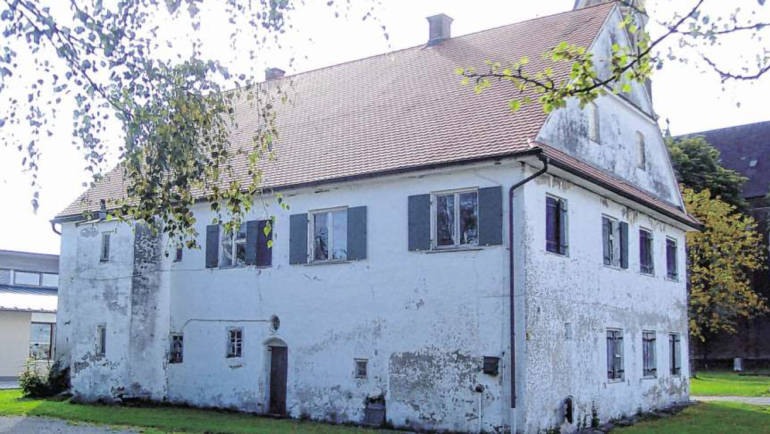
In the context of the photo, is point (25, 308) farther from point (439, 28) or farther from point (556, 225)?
point (556, 225)

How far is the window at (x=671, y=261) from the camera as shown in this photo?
23.5 meters

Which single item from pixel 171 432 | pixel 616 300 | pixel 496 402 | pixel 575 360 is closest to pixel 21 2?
pixel 171 432

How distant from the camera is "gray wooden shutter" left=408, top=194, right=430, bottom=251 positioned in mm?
16750

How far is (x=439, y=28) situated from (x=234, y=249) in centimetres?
859

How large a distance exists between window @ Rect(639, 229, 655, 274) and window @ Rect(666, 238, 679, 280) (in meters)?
1.55

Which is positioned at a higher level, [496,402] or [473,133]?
[473,133]

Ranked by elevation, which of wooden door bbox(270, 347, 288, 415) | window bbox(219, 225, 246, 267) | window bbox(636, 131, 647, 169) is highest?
window bbox(636, 131, 647, 169)

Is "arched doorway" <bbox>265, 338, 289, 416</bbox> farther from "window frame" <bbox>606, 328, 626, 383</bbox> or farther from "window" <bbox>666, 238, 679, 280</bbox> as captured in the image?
"window" <bbox>666, 238, 679, 280</bbox>

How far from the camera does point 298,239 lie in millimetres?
18969

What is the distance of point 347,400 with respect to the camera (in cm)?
1756

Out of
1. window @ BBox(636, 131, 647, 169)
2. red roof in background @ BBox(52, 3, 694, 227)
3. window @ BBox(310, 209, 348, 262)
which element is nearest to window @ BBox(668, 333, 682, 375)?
red roof in background @ BBox(52, 3, 694, 227)

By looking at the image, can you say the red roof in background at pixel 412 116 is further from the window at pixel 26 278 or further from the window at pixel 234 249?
the window at pixel 26 278

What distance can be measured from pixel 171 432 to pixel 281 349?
3.88 metres

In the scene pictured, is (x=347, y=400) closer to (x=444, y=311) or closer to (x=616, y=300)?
(x=444, y=311)
